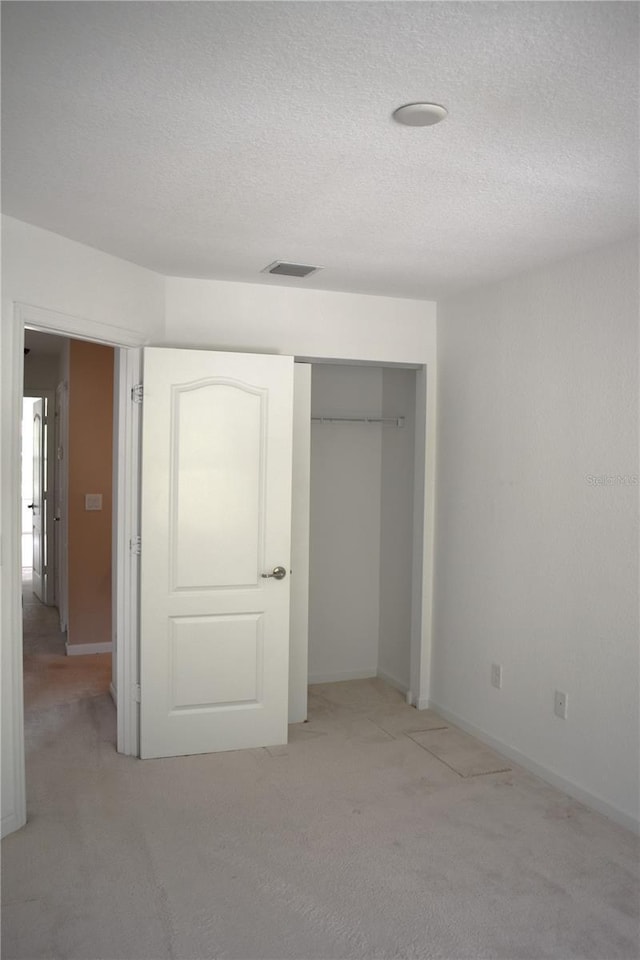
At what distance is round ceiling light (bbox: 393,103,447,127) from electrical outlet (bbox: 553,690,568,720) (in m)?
2.63

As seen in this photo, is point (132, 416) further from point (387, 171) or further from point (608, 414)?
point (608, 414)

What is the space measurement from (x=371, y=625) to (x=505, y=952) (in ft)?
10.3

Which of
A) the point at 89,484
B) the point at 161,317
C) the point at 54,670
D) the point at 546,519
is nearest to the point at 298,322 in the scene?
the point at 161,317

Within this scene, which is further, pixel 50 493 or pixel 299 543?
pixel 50 493

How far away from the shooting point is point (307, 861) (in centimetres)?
294

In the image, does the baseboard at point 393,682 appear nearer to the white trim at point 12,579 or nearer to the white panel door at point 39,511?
the white trim at point 12,579

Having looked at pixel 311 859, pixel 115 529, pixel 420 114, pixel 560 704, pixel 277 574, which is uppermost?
pixel 420 114

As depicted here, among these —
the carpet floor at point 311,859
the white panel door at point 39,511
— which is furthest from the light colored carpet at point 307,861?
the white panel door at point 39,511

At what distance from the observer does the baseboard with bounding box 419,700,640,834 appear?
10.8 feet

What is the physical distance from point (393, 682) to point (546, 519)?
200cm

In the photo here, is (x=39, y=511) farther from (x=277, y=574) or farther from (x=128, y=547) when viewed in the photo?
(x=277, y=574)

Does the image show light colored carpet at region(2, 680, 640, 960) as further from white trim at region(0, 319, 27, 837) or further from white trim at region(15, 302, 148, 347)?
white trim at region(15, 302, 148, 347)

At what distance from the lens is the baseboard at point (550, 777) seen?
3283 millimetres

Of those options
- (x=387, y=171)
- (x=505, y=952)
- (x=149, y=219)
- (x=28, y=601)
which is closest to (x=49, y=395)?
(x=28, y=601)
